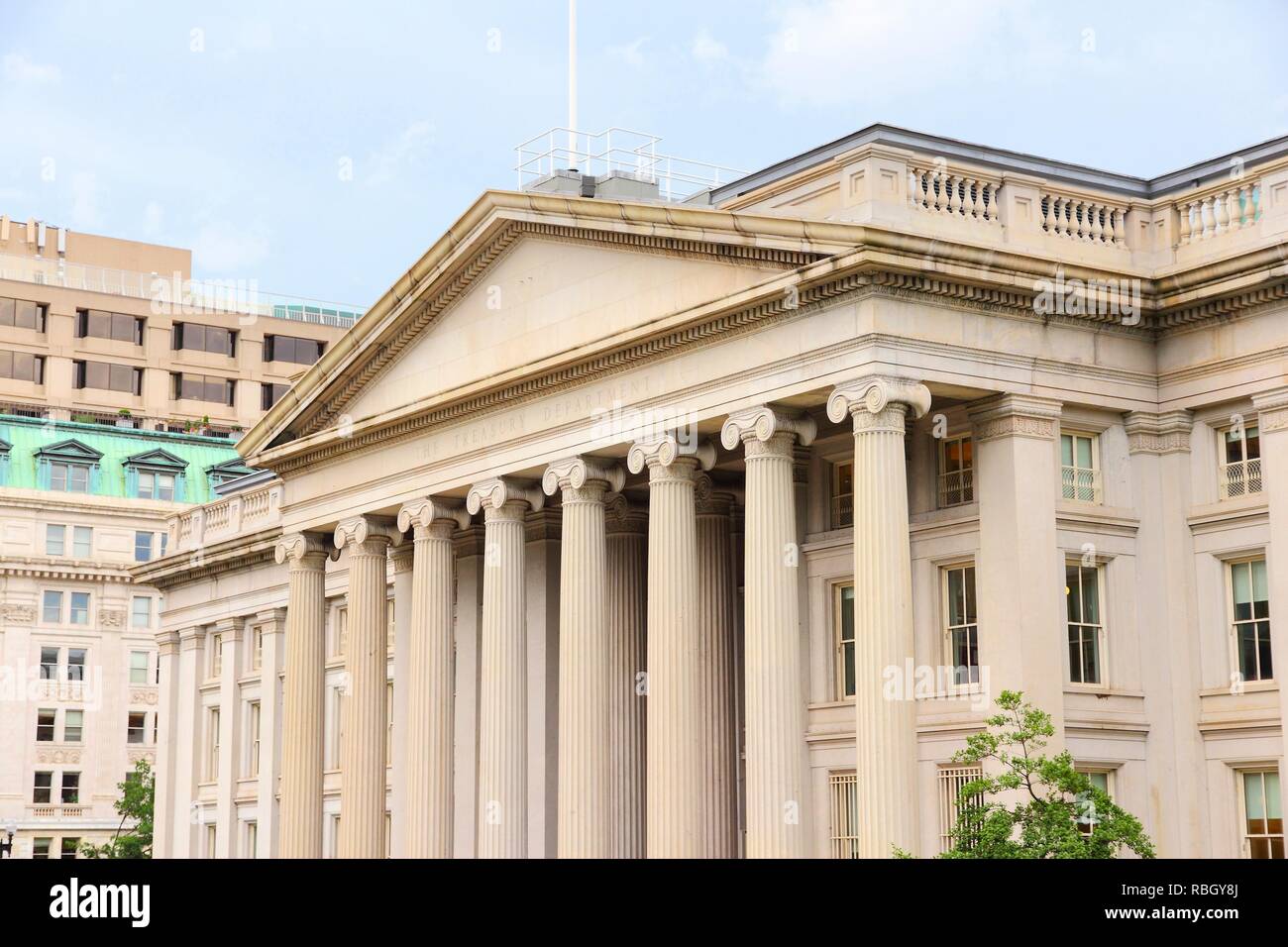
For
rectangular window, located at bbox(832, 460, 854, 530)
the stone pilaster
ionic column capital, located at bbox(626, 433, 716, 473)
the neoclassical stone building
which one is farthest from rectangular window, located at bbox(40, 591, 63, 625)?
the stone pilaster

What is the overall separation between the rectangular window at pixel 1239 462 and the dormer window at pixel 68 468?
264 ft

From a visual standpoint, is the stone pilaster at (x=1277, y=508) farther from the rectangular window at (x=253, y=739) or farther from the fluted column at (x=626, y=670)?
the rectangular window at (x=253, y=739)

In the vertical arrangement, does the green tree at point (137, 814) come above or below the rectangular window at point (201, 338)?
below

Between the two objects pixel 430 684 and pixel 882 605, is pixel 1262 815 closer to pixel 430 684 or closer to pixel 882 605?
pixel 882 605

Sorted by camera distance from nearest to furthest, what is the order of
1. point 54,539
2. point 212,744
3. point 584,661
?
point 584,661, point 212,744, point 54,539

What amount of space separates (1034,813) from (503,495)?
16794 mm

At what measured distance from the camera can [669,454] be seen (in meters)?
40.5

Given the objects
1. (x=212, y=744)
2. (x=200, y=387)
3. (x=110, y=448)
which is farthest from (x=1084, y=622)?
(x=200, y=387)

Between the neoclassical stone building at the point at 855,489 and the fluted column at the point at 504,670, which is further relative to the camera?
the fluted column at the point at 504,670

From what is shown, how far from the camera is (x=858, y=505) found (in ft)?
119

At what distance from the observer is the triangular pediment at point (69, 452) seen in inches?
4178

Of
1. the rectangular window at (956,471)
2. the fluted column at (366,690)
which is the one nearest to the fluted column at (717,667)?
the rectangular window at (956,471)

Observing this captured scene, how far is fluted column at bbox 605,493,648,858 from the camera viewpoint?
1795 inches

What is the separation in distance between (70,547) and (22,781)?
1266cm
